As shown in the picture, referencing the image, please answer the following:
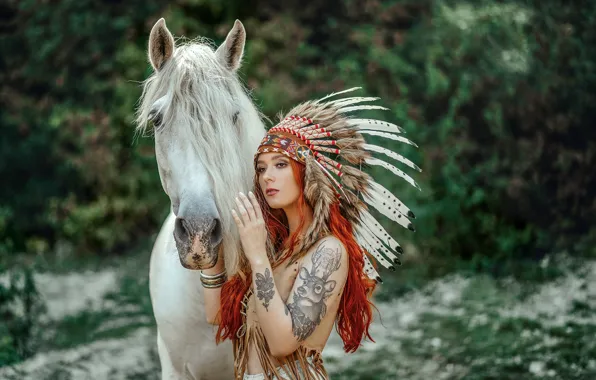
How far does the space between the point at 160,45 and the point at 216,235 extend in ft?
2.33

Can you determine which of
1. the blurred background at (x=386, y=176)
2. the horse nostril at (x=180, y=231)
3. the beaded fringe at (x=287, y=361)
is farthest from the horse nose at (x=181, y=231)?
the blurred background at (x=386, y=176)

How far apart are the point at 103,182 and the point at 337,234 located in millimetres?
6227

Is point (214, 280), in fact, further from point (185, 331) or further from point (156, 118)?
point (156, 118)

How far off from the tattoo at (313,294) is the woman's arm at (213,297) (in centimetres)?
33

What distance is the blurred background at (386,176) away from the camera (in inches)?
205

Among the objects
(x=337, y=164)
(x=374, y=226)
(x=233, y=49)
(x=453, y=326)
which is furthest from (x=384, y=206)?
(x=453, y=326)

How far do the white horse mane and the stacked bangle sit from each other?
0.07m

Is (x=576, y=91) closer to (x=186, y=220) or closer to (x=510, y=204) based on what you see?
(x=510, y=204)

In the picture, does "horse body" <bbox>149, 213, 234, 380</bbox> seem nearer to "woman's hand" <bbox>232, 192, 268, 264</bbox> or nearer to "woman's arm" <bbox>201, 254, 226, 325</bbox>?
"woman's arm" <bbox>201, 254, 226, 325</bbox>

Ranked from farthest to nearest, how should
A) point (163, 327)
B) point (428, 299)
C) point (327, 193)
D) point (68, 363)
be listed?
point (428, 299)
point (68, 363)
point (163, 327)
point (327, 193)

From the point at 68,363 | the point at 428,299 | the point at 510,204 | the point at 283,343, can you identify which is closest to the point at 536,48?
the point at 510,204

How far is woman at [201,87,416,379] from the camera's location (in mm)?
2150

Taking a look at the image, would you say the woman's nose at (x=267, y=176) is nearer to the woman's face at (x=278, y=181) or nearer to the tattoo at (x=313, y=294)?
the woman's face at (x=278, y=181)

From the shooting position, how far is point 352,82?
763cm
